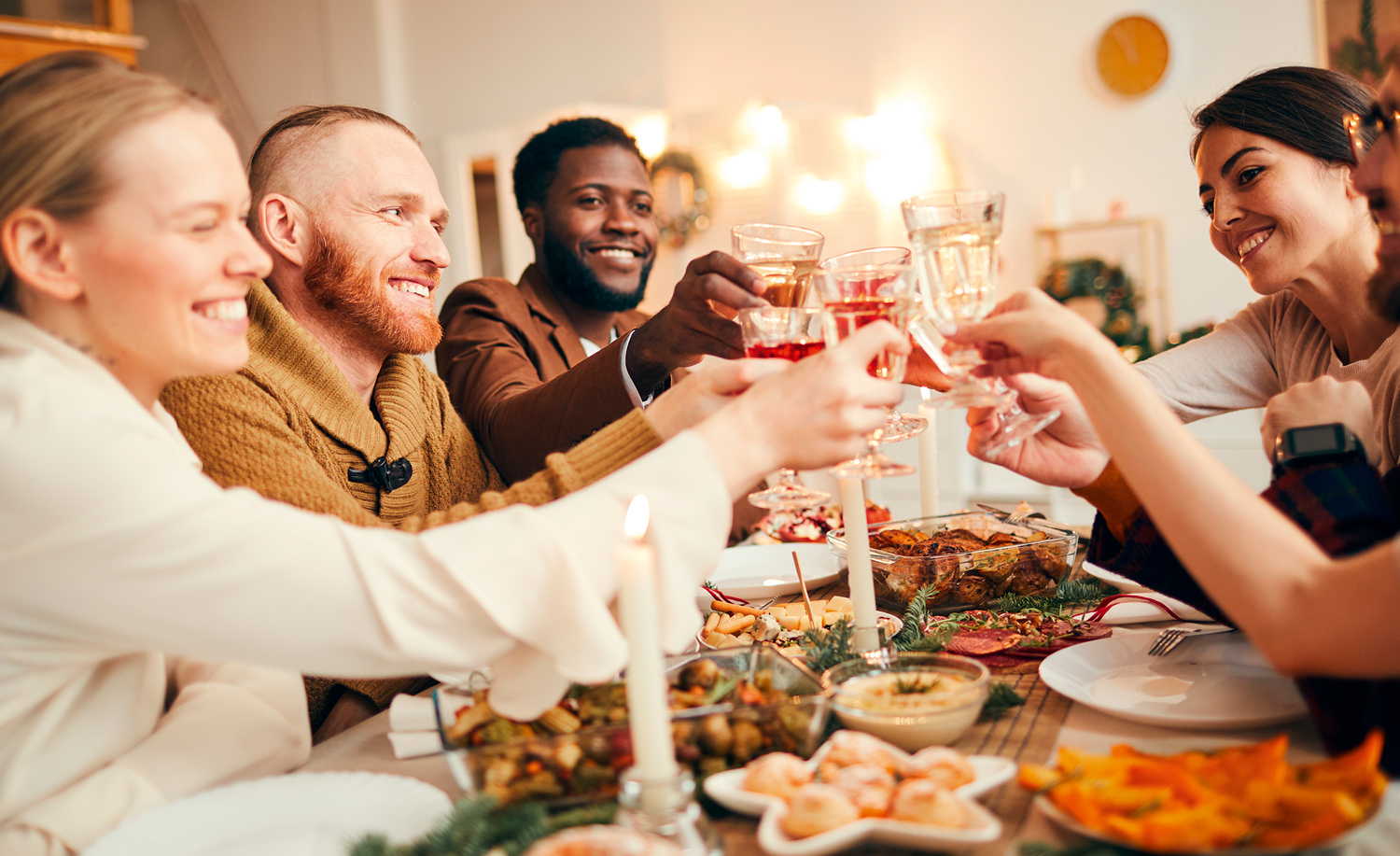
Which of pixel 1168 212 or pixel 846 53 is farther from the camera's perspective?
pixel 846 53

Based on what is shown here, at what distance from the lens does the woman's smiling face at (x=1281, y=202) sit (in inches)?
75.1

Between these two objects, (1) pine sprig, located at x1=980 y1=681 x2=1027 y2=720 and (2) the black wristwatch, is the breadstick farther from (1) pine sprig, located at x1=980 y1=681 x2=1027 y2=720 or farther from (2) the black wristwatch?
(2) the black wristwatch

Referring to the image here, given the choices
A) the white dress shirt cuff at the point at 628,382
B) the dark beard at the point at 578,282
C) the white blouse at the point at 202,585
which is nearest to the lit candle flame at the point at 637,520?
the white blouse at the point at 202,585

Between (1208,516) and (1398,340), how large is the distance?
1141 mm

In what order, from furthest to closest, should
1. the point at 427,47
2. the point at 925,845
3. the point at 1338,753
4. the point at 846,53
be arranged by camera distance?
the point at 427,47 < the point at 846,53 < the point at 1338,753 < the point at 925,845

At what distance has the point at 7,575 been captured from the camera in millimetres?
888

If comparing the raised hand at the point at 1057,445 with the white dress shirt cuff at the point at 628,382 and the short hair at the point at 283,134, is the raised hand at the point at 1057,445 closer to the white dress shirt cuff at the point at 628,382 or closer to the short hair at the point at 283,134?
the white dress shirt cuff at the point at 628,382

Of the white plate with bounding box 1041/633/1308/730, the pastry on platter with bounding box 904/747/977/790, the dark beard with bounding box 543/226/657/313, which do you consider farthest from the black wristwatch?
the dark beard with bounding box 543/226/657/313

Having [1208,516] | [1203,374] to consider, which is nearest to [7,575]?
[1208,516]

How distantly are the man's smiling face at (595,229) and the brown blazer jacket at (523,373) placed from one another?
12cm

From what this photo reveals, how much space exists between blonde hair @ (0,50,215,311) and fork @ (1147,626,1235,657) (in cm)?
130

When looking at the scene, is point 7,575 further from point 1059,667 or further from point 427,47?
point 427,47

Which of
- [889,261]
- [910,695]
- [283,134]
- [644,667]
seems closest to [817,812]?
[644,667]

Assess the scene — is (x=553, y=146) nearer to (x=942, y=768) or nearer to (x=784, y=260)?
(x=784, y=260)
